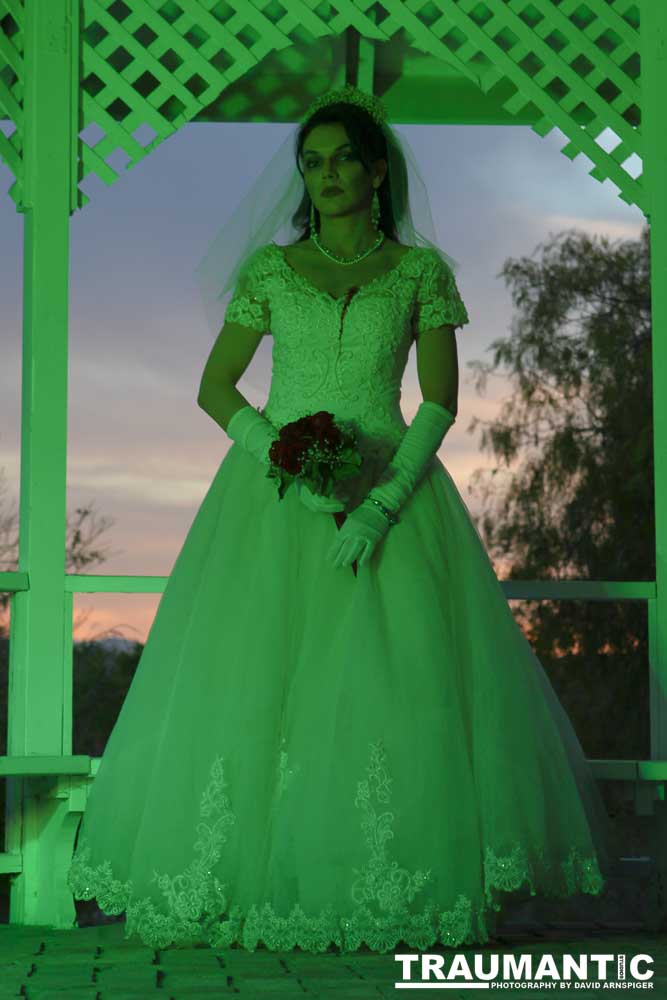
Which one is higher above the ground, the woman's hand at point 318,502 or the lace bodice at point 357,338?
the lace bodice at point 357,338

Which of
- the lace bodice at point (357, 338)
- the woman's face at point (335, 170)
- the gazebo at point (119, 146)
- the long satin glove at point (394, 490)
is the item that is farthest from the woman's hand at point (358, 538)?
the gazebo at point (119, 146)

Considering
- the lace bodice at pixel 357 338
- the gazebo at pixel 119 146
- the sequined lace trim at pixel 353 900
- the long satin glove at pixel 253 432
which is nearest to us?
the sequined lace trim at pixel 353 900

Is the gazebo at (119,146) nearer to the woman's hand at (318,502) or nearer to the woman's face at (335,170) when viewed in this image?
the woman's face at (335,170)

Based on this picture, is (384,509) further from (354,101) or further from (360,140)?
(354,101)

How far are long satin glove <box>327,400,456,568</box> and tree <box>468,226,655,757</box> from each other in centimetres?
868

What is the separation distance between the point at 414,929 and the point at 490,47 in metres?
2.78

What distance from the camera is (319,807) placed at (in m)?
3.61

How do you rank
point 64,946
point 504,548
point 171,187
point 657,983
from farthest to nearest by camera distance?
point 504,548
point 171,187
point 64,946
point 657,983

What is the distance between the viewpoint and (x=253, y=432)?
4.14 metres

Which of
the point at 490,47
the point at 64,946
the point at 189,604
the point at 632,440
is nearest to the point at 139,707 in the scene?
the point at 189,604

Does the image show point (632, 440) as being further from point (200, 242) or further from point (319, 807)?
point (319, 807)

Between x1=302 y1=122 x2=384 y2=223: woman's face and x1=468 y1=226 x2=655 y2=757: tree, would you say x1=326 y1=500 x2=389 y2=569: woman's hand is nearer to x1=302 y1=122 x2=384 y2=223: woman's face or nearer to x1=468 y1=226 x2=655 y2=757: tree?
x1=302 y1=122 x2=384 y2=223: woman's face

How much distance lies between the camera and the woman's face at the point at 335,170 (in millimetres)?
4332

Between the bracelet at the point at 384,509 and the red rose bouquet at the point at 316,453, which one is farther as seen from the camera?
the bracelet at the point at 384,509
